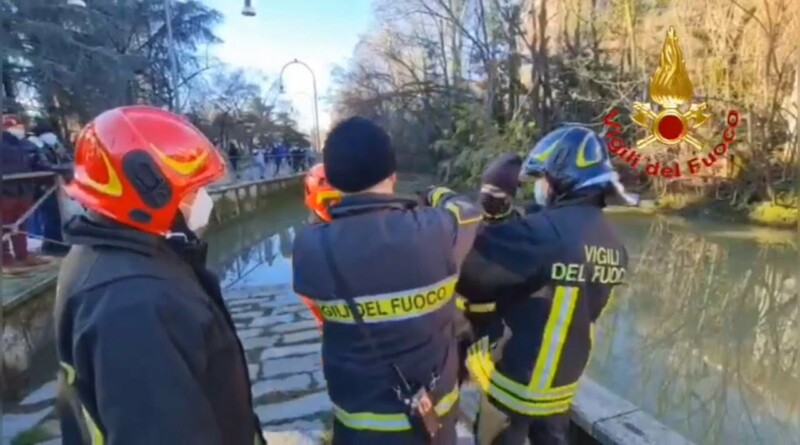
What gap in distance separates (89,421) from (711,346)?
208 inches

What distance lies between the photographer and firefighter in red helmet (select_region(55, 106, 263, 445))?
3.09 ft

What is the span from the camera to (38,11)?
36.9 ft

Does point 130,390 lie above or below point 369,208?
below

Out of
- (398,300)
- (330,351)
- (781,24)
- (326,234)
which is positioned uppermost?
(781,24)

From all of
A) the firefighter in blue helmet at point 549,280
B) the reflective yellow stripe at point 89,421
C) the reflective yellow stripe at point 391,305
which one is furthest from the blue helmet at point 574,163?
the reflective yellow stripe at point 89,421

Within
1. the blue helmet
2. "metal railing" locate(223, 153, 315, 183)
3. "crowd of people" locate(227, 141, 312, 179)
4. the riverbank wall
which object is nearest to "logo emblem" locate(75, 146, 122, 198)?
the blue helmet

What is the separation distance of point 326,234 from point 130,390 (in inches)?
22.8

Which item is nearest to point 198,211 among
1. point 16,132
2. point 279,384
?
point 279,384

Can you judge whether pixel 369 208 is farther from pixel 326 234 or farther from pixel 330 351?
pixel 330 351

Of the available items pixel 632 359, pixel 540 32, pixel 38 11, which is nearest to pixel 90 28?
pixel 38 11

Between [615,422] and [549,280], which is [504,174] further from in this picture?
[615,422]

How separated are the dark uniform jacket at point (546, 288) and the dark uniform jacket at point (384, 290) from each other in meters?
0.26

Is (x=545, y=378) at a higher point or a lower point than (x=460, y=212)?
lower

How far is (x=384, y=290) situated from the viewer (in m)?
1.38
